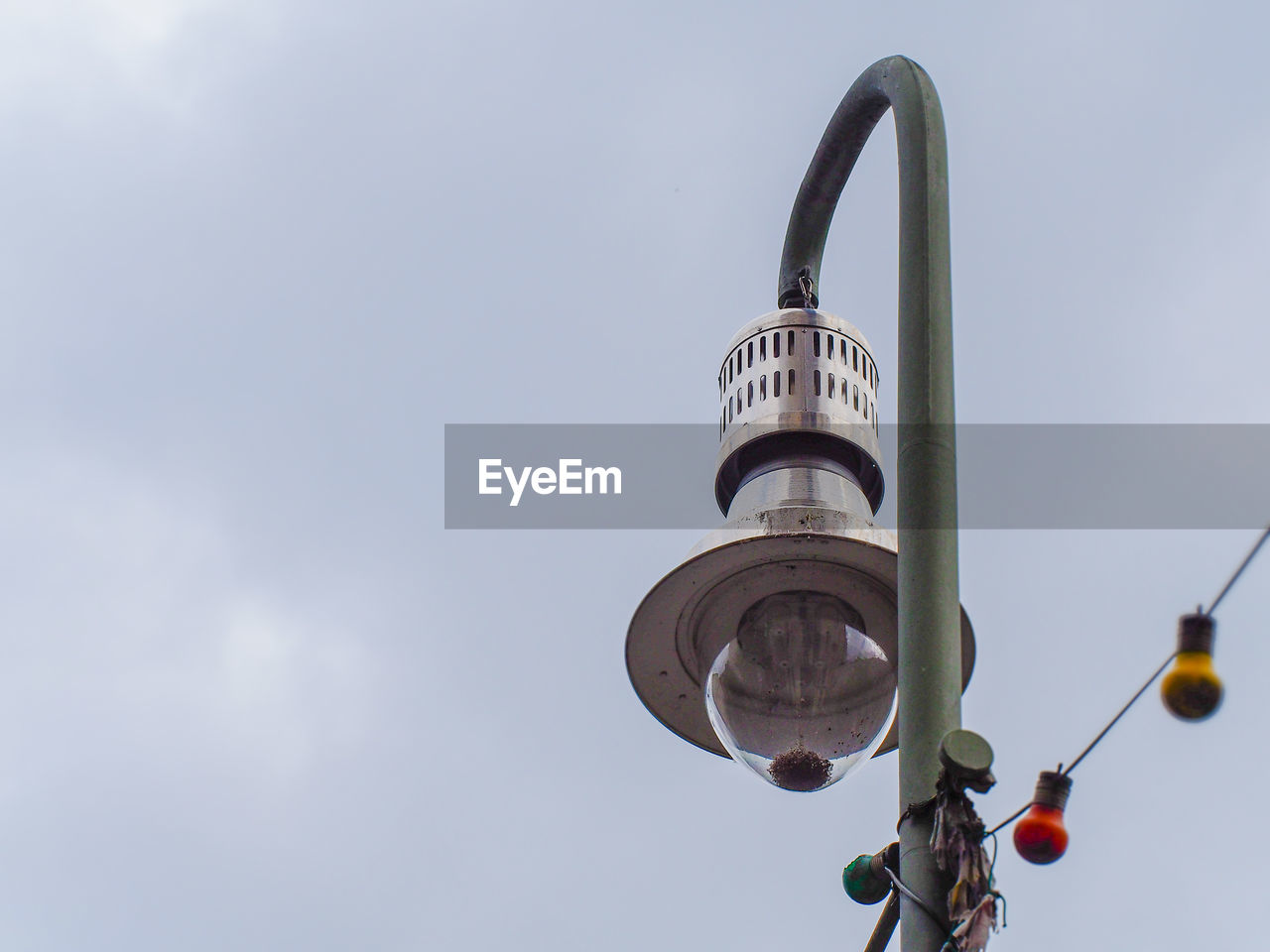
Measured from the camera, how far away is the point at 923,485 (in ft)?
12.7

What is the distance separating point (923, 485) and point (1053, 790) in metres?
0.90

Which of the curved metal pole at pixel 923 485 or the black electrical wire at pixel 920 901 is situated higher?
the curved metal pole at pixel 923 485

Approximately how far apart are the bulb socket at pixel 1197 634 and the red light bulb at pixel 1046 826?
518mm

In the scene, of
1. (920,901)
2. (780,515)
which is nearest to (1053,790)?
(920,901)

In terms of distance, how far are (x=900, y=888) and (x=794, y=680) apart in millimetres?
1159

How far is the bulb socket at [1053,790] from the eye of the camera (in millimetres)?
3170

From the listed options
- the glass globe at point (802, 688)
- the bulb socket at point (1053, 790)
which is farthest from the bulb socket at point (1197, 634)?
the glass globe at point (802, 688)

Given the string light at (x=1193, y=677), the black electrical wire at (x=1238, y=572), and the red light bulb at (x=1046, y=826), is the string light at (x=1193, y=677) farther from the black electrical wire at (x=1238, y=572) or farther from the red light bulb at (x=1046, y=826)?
the red light bulb at (x=1046, y=826)

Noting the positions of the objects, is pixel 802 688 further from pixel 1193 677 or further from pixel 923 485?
pixel 1193 677

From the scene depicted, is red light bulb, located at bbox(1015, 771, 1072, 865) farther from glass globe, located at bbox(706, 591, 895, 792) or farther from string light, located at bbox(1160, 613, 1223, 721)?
glass globe, located at bbox(706, 591, 895, 792)

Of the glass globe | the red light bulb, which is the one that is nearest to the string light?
the red light bulb

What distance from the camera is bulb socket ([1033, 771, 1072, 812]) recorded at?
10.4 feet

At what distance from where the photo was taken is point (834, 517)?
4512mm

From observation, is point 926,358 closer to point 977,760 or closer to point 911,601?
point 911,601
